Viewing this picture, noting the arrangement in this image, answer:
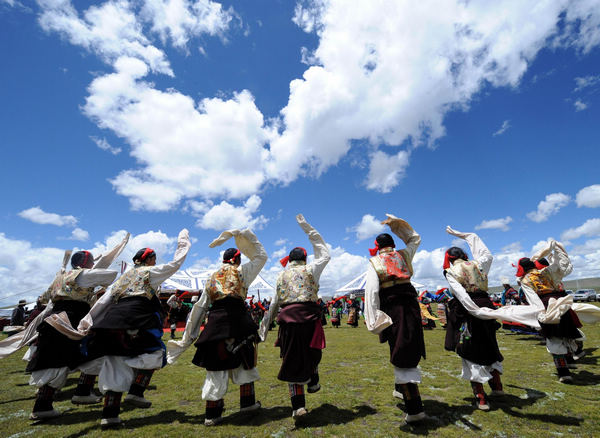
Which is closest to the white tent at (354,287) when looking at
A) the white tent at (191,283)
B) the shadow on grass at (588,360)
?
the white tent at (191,283)

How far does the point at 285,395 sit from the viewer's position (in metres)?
4.38

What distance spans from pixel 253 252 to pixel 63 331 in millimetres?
2415

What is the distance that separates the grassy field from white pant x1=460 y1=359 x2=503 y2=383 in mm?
331

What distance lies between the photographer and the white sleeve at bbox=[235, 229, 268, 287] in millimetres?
3898

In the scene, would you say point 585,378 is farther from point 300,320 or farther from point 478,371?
point 300,320

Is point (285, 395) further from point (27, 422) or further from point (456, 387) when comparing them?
point (27, 422)

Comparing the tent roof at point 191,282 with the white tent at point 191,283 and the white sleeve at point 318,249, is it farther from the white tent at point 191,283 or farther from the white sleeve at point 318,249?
the white sleeve at point 318,249

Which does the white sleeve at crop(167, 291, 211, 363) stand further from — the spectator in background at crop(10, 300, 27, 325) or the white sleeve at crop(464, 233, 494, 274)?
the spectator in background at crop(10, 300, 27, 325)

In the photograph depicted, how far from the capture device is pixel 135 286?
370 centimetres

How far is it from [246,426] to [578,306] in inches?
168

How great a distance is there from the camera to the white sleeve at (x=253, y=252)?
390 cm

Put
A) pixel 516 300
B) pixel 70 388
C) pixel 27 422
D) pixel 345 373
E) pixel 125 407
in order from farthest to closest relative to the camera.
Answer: pixel 516 300 → pixel 345 373 → pixel 70 388 → pixel 125 407 → pixel 27 422

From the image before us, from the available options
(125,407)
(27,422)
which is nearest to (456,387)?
(125,407)

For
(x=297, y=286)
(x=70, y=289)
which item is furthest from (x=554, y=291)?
(x=70, y=289)
